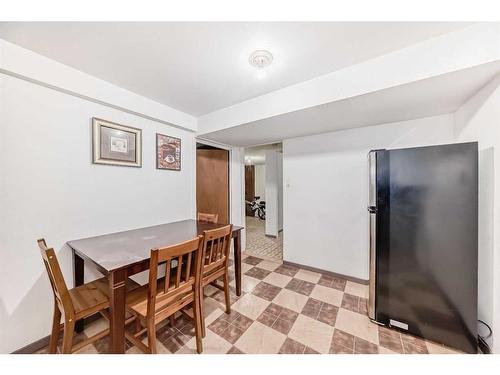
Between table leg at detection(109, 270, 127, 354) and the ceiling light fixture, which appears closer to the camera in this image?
table leg at detection(109, 270, 127, 354)

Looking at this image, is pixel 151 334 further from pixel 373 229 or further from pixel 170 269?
pixel 373 229

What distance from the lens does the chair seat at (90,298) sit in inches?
44.9

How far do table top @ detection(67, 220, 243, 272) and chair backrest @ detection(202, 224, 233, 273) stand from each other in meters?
0.26

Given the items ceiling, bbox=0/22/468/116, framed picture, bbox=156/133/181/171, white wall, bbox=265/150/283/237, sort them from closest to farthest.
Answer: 1. ceiling, bbox=0/22/468/116
2. framed picture, bbox=156/133/181/171
3. white wall, bbox=265/150/283/237

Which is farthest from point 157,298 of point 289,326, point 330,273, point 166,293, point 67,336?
point 330,273

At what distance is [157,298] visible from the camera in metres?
1.15

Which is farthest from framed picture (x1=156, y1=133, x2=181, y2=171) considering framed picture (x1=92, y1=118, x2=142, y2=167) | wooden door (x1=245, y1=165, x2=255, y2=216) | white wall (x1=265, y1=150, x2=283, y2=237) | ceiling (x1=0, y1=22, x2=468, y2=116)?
wooden door (x1=245, y1=165, x2=255, y2=216)

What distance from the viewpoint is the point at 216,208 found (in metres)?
3.48

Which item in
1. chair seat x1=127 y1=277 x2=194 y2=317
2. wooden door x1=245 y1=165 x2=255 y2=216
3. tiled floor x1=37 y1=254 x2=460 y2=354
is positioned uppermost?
wooden door x1=245 y1=165 x2=255 y2=216

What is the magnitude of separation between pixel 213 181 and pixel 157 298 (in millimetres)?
2475

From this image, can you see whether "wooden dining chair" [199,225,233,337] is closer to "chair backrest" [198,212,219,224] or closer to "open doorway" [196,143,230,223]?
"chair backrest" [198,212,219,224]

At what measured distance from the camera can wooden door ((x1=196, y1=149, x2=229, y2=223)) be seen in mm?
3398

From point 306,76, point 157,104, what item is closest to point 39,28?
point 157,104
